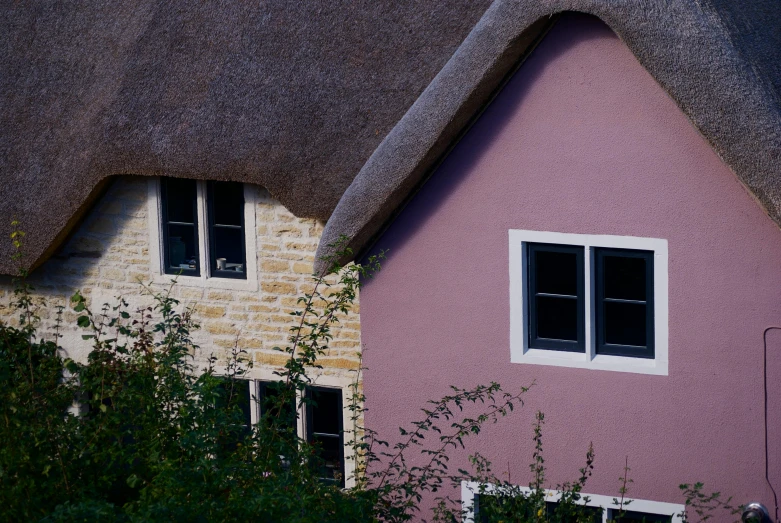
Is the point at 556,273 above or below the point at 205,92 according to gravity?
below

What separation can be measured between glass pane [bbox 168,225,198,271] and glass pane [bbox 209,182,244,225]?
32cm

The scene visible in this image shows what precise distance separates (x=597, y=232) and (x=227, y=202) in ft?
11.5

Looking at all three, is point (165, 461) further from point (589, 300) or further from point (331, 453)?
point (331, 453)

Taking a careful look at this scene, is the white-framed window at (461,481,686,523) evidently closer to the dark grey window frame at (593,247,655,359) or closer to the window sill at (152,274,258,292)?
the dark grey window frame at (593,247,655,359)

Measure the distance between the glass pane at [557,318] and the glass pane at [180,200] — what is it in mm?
3360

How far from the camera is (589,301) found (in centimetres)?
768

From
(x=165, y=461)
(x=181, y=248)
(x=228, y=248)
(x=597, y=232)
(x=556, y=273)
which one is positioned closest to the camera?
(x=165, y=461)

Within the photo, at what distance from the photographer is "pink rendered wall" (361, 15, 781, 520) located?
7.23 m

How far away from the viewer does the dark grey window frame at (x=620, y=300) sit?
755 cm

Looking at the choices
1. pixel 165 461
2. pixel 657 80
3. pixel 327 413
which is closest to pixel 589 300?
pixel 657 80

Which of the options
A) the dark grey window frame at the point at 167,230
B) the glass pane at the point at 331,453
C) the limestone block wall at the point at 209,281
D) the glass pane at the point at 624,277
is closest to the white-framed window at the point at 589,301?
the glass pane at the point at 624,277

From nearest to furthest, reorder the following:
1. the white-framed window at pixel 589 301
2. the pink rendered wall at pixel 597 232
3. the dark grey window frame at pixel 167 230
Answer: the pink rendered wall at pixel 597 232
the white-framed window at pixel 589 301
the dark grey window frame at pixel 167 230

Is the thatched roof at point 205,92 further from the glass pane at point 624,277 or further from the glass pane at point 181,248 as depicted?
the glass pane at point 624,277

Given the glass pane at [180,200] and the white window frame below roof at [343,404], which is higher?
the glass pane at [180,200]
